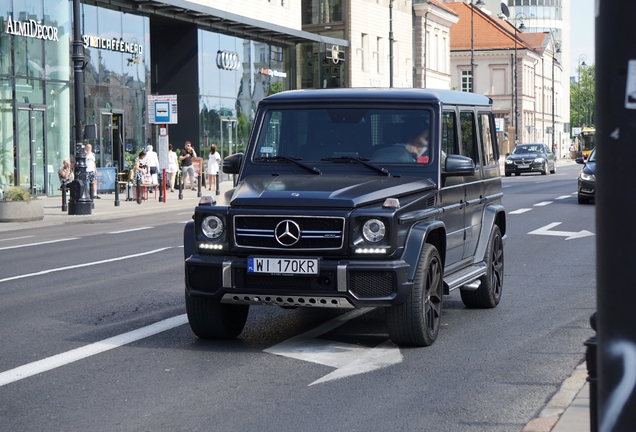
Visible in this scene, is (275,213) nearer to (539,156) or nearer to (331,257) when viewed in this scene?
(331,257)

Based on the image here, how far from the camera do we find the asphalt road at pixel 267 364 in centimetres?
598

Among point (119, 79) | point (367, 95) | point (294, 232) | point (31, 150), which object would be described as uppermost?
point (119, 79)

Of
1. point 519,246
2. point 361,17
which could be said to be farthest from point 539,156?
point 519,246

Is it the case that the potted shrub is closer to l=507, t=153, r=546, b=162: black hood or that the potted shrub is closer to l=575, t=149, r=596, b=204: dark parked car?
l=575, t=149, r=596, b=204: dark parked car

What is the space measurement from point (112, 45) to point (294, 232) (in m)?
34.0

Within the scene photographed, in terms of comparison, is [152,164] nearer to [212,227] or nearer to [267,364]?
[212,227]

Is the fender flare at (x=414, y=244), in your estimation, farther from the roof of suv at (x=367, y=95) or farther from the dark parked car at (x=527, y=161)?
the dark parked car at (x=527, y=161)

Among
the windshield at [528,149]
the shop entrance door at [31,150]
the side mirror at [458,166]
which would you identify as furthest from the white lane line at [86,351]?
the windshield at [528,149]

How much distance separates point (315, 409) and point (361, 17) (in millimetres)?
62220

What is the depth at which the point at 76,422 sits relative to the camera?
5.86m

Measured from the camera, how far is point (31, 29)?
34.7m

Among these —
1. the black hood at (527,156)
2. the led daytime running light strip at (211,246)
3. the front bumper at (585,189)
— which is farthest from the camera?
the black hood at (527,156)

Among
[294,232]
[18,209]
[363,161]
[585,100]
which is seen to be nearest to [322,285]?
[294,232]

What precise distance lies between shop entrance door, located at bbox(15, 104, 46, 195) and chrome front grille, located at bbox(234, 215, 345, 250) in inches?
1092
